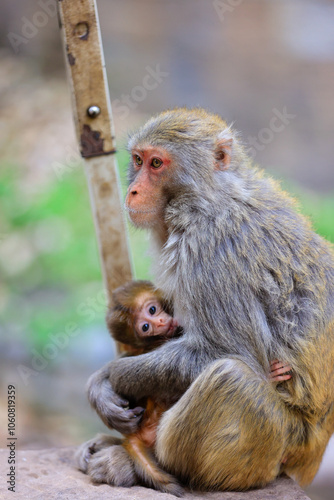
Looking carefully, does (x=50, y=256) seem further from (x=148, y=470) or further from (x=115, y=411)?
A: (x=148, y=470)

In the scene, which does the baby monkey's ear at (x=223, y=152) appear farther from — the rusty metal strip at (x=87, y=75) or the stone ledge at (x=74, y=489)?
the stone ledge at (x=74, y=489)

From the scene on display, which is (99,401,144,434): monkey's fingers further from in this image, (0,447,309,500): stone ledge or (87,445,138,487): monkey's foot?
(0,447,309,500): stone ledge

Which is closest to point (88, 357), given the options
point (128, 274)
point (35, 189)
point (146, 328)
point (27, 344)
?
point (27, 344)

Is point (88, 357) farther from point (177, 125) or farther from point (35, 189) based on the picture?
point (177, 125)

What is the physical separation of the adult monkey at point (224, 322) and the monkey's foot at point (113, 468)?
16mm

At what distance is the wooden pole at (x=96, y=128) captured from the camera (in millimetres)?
4539

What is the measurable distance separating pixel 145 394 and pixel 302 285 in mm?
1289

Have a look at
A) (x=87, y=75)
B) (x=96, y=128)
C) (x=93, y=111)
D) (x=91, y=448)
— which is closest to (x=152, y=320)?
(x=91, y=448)

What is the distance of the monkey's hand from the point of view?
3949mm

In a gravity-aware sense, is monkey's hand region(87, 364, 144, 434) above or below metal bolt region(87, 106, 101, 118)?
below

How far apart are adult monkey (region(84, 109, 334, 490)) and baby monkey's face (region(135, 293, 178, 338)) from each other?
32cm

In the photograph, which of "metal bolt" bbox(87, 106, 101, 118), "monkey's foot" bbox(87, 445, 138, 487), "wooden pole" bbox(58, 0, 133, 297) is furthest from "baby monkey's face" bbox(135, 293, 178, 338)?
"metal bolt" bbox(87, 106, 101, 118)

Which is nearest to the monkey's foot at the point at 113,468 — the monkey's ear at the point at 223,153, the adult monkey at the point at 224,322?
the adult monkey at the point at 224,322

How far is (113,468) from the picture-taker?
12.9 ft
